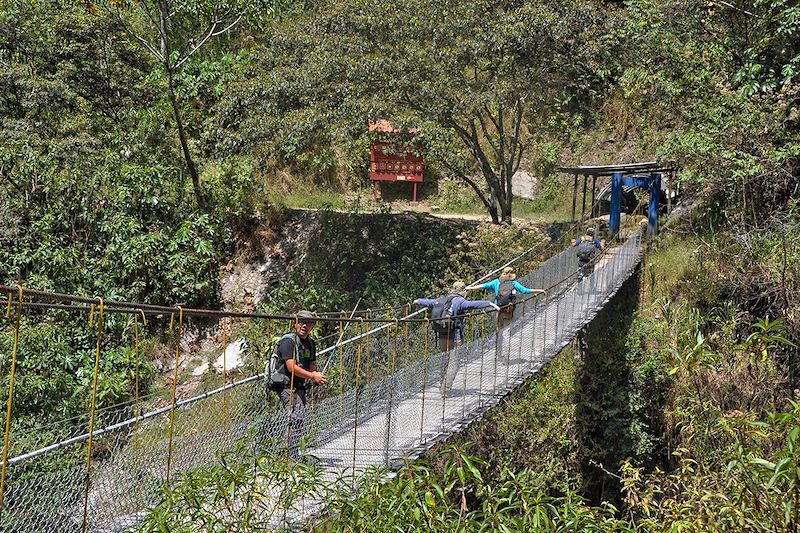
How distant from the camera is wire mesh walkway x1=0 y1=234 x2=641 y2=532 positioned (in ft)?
10.7

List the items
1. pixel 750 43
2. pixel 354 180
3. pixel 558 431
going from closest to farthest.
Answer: pixel 558 431 < pixel 750 43 < pixel 354 180

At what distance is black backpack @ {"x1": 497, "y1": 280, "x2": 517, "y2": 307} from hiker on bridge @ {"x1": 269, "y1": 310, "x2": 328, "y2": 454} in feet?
8.18

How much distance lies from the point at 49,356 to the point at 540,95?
20.2 feet

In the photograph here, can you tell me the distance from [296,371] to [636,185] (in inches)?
300

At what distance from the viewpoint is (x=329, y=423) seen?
4.20 meters

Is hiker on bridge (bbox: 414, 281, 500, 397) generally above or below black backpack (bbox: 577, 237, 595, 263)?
below

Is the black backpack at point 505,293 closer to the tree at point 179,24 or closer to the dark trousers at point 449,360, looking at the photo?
the dark trousers at point 449,360

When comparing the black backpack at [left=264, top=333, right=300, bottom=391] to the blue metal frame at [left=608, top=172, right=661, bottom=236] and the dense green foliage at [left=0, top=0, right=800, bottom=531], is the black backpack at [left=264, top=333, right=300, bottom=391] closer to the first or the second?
the dense green foliage at [left=0, top=0, right=800, bottom=531]

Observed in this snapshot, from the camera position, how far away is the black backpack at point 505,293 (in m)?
6.16

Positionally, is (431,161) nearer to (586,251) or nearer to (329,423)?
(586,251)

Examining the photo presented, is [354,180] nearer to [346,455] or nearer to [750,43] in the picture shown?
[750,43]

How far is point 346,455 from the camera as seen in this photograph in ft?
13.6

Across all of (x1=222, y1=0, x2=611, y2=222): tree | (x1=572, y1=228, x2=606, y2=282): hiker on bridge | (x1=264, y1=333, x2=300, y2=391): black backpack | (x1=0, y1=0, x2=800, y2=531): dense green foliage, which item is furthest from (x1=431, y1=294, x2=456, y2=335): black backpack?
(x1=222, y1=0, x2=611, y2=222): tree

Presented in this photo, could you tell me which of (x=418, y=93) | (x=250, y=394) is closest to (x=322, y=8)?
(x=418, y=93)
